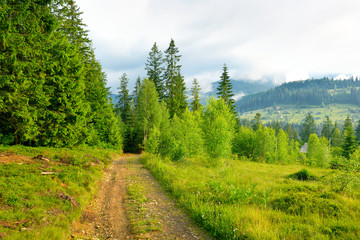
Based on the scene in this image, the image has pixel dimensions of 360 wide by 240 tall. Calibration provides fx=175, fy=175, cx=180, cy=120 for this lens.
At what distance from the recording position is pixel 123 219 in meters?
7.38

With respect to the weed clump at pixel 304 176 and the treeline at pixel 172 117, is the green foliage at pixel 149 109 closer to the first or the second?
the treeline at pixel 172 117

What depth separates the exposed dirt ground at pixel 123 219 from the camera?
243 inches

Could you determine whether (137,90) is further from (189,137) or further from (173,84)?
(189,137)

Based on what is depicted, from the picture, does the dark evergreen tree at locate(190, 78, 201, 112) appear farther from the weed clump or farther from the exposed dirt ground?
the exposed dirt ground

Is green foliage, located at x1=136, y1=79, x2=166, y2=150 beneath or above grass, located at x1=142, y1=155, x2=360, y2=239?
above

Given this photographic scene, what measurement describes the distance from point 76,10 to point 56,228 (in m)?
32.0

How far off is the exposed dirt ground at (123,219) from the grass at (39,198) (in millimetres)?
514

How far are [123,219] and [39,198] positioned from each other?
3.51 metres

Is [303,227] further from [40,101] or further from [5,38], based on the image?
[5,38]

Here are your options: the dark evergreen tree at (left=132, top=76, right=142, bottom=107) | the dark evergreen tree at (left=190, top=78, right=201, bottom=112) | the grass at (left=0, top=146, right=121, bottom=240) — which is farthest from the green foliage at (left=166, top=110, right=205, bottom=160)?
the dark evergreen tree at (left=132, top=76, right=142, bottom=107)

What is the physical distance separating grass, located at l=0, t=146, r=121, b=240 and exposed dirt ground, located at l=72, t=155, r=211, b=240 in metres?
0.51

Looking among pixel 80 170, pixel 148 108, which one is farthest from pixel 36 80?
pixel 148 108

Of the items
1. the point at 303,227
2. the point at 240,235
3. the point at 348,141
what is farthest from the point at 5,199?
the point at 348,141

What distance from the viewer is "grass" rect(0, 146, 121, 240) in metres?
5.32
